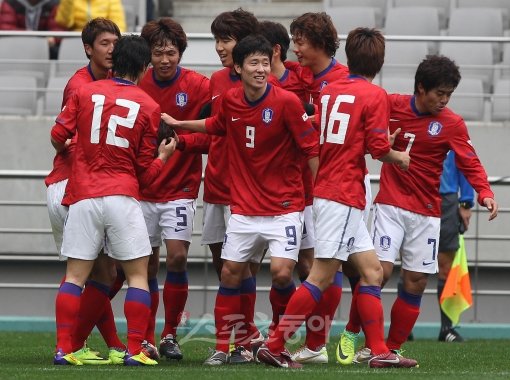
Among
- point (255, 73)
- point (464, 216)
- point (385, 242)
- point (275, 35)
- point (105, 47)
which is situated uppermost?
point (275, 35)

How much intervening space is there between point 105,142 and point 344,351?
2033mm

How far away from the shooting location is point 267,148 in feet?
28.1

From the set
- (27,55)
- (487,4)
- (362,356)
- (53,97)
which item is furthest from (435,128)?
(487,4)

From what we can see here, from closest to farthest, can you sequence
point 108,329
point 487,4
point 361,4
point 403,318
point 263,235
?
point 263,235, point 403,318, point 108,329, point 487,4, point 361,4

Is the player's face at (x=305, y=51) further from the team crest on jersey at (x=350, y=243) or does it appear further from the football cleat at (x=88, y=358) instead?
the football cleat at (x=88, y=358)

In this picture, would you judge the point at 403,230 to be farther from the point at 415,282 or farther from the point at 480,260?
the point at 480,260

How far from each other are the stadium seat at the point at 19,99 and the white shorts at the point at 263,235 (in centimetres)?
585

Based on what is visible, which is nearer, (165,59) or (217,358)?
(217,358)

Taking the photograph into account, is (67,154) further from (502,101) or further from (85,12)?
(502,101)

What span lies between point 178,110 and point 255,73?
1071 millimetres

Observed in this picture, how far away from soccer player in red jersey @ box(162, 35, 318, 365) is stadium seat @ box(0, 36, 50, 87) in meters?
5.86

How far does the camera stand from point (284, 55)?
364 inches

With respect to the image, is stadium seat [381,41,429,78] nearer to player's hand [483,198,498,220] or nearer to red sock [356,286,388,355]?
player's hand [483,198,498,220]

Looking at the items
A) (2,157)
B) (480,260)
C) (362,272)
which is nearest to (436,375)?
(362,272)
